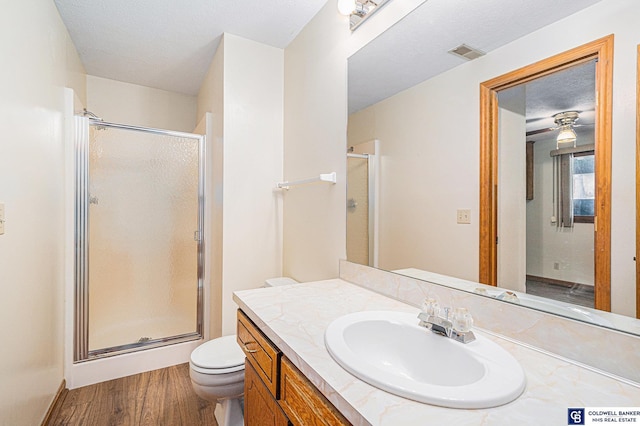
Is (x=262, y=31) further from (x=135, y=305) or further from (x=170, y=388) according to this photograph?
(x=170, y=388)

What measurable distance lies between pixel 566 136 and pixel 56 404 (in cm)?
277

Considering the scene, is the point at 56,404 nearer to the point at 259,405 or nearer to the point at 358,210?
the point at 259,405

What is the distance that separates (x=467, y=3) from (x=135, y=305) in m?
2.83

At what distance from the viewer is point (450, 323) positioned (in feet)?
2.82

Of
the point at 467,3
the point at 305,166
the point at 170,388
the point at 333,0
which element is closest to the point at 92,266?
the point at 170,388

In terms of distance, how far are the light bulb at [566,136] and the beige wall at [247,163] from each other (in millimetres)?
1756

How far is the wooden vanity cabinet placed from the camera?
700 millimetres

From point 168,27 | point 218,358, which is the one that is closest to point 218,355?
point 218,358

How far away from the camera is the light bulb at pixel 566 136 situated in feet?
2.45

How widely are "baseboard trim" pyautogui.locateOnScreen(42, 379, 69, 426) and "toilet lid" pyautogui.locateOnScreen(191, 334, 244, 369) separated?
2.95 ft

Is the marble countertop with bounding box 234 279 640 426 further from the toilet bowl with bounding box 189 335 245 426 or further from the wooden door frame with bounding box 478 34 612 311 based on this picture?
the toilet bowl with bounding box 189 335 245 426

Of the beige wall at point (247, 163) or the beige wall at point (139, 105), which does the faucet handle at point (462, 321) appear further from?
the beige wall at point (139, 105)

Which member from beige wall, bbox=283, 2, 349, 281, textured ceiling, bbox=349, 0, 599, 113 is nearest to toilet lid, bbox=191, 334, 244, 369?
beige wall, bbox=283, 2, 349, 281

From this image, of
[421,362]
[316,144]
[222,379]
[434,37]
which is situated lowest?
[222,379]
